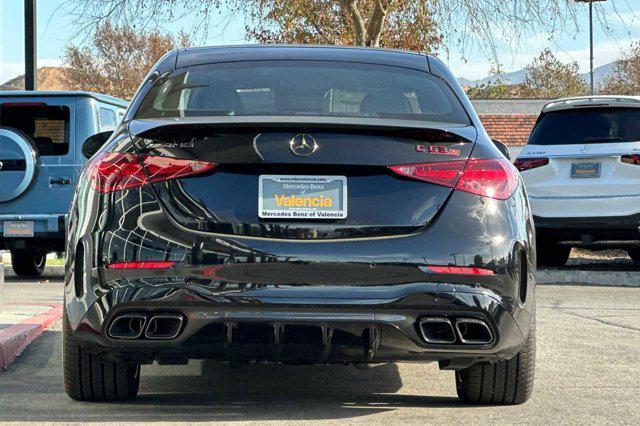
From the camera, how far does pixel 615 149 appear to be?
13.5m

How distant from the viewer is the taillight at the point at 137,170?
511 cm

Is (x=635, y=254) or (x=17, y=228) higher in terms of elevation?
(x=17, y=228)

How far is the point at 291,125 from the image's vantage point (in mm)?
5129

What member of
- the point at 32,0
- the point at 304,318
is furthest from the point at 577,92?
the point at 304,318

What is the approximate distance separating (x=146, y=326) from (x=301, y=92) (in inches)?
55.0

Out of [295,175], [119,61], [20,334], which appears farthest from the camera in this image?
[119,61]

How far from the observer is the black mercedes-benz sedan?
4977 mm

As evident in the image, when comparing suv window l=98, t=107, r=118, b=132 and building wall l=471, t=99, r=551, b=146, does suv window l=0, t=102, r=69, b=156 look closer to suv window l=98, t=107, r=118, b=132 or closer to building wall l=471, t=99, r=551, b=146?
suv window l=98, t=107, r=118, b=132

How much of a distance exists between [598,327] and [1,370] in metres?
4.36

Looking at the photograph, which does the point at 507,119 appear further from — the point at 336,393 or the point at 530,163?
the point at 336,393

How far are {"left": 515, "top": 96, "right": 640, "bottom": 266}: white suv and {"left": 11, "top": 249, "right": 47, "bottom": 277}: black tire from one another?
603 cm

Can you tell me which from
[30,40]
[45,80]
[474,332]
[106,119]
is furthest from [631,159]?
[45,80]

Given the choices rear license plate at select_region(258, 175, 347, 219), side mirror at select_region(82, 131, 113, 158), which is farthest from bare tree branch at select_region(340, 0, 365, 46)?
rear license plate at select_region(258, 175, 347, 219)

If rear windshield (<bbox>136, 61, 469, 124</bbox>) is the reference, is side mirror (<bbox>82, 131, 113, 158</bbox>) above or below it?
below
